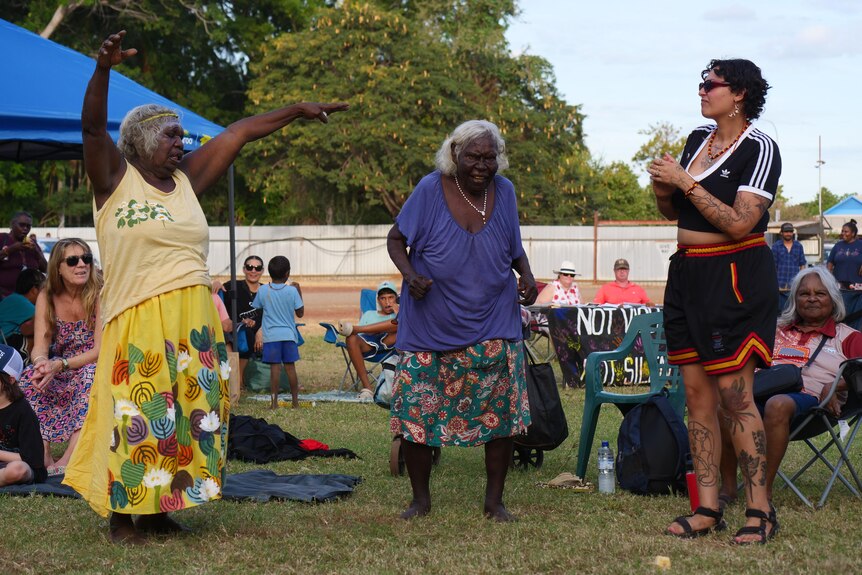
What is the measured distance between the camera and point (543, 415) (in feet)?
20.7

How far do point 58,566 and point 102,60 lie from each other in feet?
6.72

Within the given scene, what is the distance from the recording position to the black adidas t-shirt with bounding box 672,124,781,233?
462 centimetres

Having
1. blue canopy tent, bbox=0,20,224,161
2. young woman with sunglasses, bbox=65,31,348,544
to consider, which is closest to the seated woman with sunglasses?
blue canopy tent, bbox=0,20,224,161

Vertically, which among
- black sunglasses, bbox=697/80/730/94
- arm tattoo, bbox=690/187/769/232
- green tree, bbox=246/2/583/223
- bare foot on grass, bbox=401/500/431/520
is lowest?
bare foot on grass, bbox=401/500/431/520

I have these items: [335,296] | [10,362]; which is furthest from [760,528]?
[335,296]

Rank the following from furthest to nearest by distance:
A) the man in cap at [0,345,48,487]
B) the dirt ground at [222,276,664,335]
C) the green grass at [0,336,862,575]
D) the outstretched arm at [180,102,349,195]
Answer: the dirt ground at [222,276,664,335], the man in cap at [0,345,48,487], the outstretched arm at [180,102,349,195], the green grass at [0,336,862,575]

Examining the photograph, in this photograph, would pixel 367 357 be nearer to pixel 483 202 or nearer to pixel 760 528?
pixel 483 202

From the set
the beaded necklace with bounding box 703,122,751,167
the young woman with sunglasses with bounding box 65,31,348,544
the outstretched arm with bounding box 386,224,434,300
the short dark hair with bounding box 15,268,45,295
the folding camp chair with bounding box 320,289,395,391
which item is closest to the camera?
the young woman with sunglasses with bounding box 65,31,348,544

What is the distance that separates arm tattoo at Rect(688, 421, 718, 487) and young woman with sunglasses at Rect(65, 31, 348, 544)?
7.00 ft

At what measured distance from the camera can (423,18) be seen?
42.3 m

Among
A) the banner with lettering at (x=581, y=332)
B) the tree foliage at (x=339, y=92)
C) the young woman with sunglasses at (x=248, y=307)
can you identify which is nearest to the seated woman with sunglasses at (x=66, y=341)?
the young woman with sunglasses at (x=248, y=307)

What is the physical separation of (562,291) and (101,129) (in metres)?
9.53

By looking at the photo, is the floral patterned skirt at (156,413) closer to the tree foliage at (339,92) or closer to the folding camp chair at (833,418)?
A: the folding camp chair at (833,418)

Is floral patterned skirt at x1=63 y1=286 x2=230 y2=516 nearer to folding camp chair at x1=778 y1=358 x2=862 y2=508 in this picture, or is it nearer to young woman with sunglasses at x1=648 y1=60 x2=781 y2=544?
young woman with sunglasses at x1=648 y1=60 x2=781 y2=544
